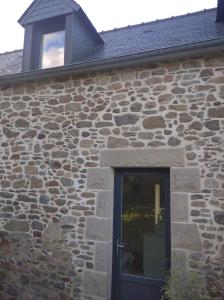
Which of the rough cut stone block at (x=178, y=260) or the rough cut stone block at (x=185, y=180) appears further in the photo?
the rough cut stone block at (x=185, y=180)

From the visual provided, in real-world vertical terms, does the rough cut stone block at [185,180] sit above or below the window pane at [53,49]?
below

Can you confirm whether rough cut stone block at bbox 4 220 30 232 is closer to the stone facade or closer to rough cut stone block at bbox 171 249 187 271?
the stone facade

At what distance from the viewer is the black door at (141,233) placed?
4.22m

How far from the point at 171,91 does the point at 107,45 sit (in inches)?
96.8

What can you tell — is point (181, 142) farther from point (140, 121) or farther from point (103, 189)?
point (103, 189)

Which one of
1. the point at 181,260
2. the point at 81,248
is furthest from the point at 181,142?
the point at 81,248

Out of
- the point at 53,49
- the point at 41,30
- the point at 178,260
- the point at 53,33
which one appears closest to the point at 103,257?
the point at 178,260

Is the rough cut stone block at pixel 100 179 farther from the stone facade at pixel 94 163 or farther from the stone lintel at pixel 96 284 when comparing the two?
the stone lintel at pixel 96 284

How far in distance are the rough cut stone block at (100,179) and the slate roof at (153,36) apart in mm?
1787

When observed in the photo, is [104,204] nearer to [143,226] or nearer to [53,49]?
[143,226]

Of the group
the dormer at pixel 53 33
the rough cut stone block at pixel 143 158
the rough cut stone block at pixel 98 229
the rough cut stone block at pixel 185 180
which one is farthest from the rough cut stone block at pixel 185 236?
the dormer at pixel 53 33

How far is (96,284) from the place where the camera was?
14.1 feet

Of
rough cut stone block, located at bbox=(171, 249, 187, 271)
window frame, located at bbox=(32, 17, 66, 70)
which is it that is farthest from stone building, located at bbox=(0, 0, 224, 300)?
window frame, located at bbox=(32, 17, 66, 70)

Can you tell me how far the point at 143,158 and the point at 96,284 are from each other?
6.72 feet
